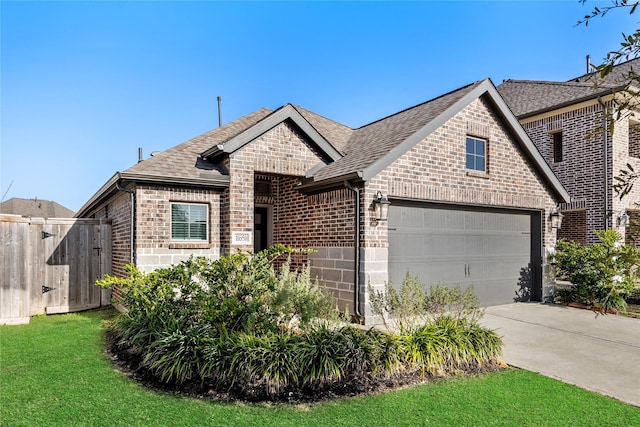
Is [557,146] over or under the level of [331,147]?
over

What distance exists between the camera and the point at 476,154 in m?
10.6

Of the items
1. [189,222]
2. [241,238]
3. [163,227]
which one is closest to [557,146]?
[241,238]

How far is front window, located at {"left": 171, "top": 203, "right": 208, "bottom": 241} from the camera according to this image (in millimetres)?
9250

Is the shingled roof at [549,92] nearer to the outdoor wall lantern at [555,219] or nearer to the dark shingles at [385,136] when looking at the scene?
the outdoor wall lantern at [555,219]

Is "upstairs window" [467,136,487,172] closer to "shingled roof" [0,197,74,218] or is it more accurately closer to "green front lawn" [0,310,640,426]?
"green front lawn" [0,310,640,426]

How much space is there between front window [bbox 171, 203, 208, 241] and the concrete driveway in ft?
21.5

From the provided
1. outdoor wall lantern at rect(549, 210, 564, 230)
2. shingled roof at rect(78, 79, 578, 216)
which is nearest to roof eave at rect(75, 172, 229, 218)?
shingled roof at rect(78, 79, 578, 216)

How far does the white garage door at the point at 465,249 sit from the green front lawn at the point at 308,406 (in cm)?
398

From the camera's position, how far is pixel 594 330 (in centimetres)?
834

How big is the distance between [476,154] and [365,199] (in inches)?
156

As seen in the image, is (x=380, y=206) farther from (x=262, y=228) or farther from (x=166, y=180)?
(x=166, y=180)

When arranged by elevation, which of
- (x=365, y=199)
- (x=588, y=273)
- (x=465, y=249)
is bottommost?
(x=588, y=273)

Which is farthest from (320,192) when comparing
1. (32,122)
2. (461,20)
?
(32,122)

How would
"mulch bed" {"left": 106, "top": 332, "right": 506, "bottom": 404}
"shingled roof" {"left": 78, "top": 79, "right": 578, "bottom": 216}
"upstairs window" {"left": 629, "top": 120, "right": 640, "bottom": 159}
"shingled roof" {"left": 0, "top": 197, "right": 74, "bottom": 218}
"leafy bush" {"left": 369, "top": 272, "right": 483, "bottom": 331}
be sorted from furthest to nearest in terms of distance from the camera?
1. "shingled roof" {"left": 0, "top": 197, "right": 74, "bottom": 218}
2. "upstairs window" {"left": 629, "top": 120, "right": 640, "bottom": 159}
3. "shingled roof" {"left": 78, "top": 79, "right": 578, "bottom": 216}
4. "leafy bush" {"left": 369, "top": 272, "right": 483, "bottom": 331}
5. "mulch bed" {"left": 106, "top": 332, "right": 506, "bottom": 404}
